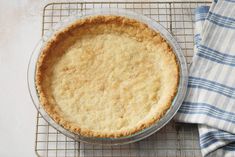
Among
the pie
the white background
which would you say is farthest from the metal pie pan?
the white background

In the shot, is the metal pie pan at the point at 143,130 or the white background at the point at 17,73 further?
the white background at the point at 17,73

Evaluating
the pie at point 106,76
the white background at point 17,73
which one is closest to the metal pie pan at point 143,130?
the pie at point 106,76

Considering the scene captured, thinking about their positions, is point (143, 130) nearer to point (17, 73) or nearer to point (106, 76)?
point (106, 76)

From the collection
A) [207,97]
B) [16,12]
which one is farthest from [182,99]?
[16,12]

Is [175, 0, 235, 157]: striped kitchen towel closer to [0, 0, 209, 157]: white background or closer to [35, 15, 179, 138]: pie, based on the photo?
[35, 15, 179, 138]: pie

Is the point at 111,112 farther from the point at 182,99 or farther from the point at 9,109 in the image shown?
the point at 9,109

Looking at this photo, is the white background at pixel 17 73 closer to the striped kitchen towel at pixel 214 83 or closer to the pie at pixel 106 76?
the pie at pixel 106 76

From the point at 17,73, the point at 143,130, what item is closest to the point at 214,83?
the point at 143,130
